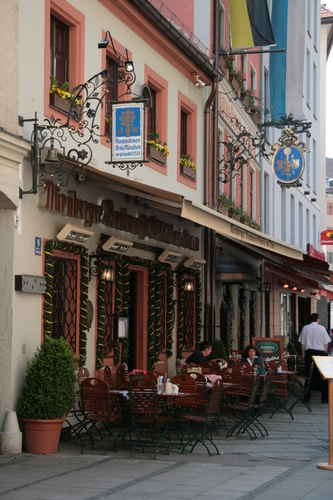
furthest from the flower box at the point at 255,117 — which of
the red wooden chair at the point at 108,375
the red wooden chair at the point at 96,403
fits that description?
the red wooden chair at the point at 96,403

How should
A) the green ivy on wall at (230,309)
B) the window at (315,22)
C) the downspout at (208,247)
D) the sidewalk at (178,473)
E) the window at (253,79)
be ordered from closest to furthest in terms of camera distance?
the sidewalk at (178,473)
the downspout at (208,247)
the green ivy on wall at (230,309)
the window at (253,79)
the window at (315,22)

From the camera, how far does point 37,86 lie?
1145 cm

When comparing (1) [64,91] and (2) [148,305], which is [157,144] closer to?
(2) [148,305]

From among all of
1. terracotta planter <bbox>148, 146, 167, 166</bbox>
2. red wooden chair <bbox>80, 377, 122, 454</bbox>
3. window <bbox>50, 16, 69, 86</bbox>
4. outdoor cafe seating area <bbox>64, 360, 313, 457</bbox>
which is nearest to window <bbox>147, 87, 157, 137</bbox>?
terracotta planter <bbox>148, 146, 167, 166</bbox>

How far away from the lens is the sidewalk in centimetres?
841

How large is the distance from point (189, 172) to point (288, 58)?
7165mm

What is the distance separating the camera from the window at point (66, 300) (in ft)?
40.4

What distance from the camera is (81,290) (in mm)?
12984

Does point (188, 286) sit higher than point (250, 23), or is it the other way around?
point (250, 23)

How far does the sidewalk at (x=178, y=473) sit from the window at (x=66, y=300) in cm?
158

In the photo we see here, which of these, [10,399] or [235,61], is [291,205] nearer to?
[235,61]

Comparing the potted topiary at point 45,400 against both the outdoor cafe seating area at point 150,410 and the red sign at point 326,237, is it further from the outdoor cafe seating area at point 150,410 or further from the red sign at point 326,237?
the red sign at point 326,237

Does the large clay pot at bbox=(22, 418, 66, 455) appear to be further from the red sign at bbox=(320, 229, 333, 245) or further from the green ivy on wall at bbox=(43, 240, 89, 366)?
the red sign at bbox=(320, 229, 333, 245)

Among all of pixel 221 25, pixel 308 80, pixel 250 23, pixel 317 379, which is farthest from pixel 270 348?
pixel 308 80
